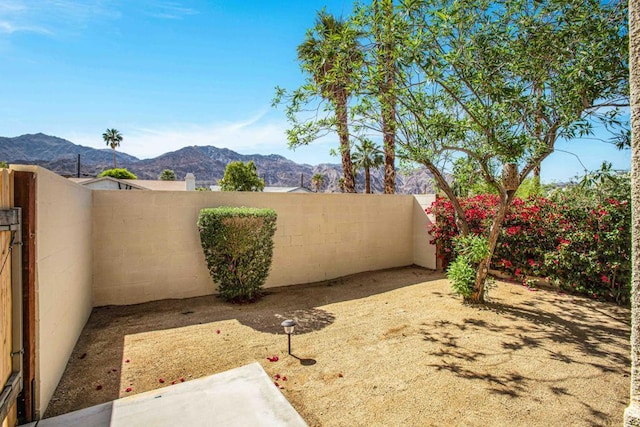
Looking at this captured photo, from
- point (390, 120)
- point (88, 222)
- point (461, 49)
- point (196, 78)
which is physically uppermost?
point (196, 78)

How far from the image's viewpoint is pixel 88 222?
5484mm

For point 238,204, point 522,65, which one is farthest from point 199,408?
point 522,65

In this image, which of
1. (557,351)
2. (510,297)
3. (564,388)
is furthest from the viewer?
(510,297)

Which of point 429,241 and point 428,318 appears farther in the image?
point 429,241

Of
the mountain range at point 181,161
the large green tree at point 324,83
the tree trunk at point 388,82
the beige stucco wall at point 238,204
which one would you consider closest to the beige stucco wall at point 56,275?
the beige stucco wall at point 238,204

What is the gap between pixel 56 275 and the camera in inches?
133

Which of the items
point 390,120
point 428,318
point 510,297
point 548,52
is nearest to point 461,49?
point 548,52

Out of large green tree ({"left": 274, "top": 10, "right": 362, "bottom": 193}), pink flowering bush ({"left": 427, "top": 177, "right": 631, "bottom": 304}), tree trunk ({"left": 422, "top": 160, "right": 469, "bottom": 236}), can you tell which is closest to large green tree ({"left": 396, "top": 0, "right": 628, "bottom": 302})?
tree trunk ({"left": 422, "top": 160, "right": 469, "bottom": 236})

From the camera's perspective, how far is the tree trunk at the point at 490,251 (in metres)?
5.80

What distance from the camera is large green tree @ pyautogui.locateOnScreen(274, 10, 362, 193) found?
17.1ft

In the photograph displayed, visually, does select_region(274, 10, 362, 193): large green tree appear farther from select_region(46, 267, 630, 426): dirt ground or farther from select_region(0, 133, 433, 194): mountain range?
select_region(0, 133, 433, 194): mountain range

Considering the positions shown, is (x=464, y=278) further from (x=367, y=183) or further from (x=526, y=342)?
(x=367, y=183)

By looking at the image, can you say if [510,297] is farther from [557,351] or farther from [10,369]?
[10,369]

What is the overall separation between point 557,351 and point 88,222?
7.59 metres
